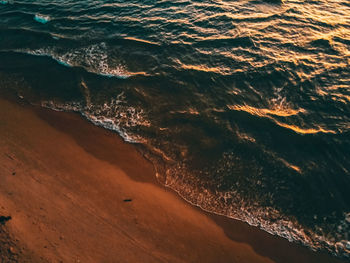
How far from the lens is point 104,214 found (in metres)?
6.66

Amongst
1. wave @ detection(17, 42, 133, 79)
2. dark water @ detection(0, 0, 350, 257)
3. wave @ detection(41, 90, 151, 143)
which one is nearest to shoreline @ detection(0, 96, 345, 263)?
dark water @ detection(0, 0, 350, 257)

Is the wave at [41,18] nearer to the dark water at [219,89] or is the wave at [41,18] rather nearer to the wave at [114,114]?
the dark water at [219,89]

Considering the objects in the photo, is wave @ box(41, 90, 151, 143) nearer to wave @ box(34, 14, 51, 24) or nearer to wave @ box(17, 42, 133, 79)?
wave @ box(17, 42, 133, 79)

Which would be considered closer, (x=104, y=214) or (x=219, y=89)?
(x=104, y=214)

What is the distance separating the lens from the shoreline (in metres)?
→ 6.09

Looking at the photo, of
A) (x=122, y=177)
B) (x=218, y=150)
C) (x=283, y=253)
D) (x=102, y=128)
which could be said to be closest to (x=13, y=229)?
(x=122, y=177)

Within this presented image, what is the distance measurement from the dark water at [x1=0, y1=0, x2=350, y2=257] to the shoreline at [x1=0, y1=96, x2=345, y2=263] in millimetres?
554

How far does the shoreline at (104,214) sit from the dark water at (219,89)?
0.55 metres

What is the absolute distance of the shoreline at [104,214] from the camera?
6.09 metres

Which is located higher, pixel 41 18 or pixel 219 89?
pixel 41 18

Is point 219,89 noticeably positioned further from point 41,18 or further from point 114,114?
point 41,18

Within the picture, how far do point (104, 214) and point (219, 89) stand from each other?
282 inches

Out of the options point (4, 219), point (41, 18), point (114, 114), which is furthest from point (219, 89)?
point (41, 18)

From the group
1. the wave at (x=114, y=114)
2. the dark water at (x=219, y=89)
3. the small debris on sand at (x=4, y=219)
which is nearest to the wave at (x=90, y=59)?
the dark water at (x=219, y=89)
